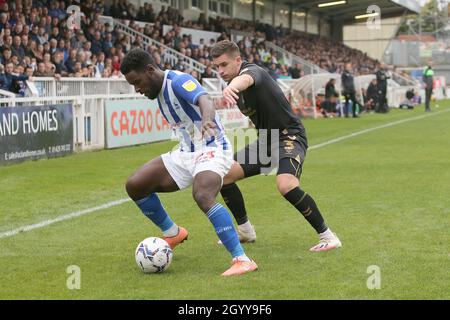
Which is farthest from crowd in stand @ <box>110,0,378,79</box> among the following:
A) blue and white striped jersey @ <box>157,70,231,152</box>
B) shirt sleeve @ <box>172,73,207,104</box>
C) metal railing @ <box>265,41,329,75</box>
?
shirt sleeve @ <box>172,73,207,104</box>

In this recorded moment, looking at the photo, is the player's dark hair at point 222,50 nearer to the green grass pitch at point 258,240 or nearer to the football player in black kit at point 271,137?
the football player in black kit at point 271,137

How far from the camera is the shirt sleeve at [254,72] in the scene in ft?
20.2

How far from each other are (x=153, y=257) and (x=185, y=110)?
1147mm

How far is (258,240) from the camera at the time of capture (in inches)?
279

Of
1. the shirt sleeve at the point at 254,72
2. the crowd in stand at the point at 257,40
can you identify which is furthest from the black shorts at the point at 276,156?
the crowd in stand at the point at 257,40

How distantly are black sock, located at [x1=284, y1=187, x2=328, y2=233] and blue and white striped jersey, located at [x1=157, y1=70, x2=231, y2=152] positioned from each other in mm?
759

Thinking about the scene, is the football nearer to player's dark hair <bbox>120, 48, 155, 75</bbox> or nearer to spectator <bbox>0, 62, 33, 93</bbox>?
player's dark hair <bbox>120, 48, 155, 75</bbox>

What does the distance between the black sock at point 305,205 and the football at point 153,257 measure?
1183mm

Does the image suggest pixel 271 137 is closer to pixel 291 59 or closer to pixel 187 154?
pixel 187 154

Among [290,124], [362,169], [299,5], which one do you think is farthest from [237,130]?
[299,5]

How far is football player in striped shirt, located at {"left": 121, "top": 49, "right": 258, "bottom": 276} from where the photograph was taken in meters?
5.70

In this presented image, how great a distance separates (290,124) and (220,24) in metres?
30.1

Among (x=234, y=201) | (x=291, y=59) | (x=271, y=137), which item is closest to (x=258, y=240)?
(x=234, y=201)
